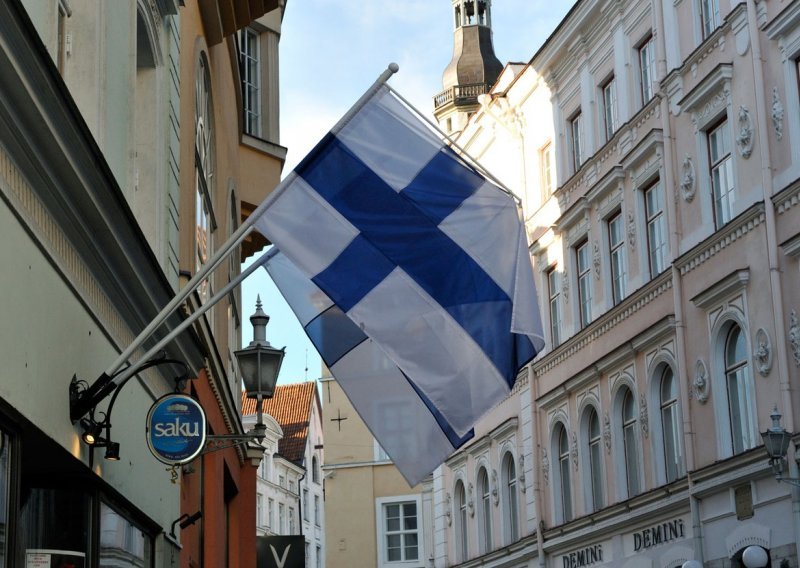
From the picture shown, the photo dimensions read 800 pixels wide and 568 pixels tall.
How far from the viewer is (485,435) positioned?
37.6 meters

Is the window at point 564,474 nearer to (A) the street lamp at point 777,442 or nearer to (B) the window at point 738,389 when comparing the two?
(B) the window at point 738,389

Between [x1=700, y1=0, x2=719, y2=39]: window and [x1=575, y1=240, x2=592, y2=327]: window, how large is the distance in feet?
22.5

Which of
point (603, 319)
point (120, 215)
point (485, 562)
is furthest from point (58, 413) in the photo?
point (485, 562)

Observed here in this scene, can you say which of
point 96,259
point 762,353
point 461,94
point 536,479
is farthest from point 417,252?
point 461,94

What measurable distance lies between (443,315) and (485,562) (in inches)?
1150

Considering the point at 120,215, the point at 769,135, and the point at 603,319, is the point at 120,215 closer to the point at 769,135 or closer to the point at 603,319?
the point at 769,135

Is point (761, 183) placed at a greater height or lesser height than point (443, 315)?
greater

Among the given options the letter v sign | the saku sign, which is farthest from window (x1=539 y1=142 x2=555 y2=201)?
the saku sign

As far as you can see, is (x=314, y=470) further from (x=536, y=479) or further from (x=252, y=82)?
(x=252, y=82)

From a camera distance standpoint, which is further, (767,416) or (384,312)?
(767,416)

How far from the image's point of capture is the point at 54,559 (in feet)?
27.3

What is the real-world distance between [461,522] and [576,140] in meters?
13.2

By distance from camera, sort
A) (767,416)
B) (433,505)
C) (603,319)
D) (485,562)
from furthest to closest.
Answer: (433,505) → (485,562) → (603,319) → (767,416)

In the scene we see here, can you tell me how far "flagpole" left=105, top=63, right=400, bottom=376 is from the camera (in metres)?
7.98
